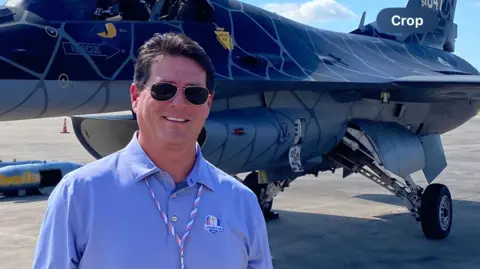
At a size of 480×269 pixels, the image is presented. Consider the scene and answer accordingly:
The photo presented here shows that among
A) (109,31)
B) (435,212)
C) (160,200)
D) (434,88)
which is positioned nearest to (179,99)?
(160,200)

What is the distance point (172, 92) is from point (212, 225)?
1.45 ft

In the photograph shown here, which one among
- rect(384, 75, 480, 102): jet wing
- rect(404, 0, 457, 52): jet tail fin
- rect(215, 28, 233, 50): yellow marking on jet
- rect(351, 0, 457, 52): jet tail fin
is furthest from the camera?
rect(404, 0, 457, 52): jet tail fin

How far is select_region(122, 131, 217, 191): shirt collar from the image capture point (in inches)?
79.1

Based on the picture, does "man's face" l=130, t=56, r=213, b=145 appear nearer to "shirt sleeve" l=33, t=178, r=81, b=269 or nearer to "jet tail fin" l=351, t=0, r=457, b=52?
"shirt sleeve" l=33, t=178, r=81, b=269

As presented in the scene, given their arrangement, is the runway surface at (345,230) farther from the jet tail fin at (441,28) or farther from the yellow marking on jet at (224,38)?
the jet tail fin at (441,28)

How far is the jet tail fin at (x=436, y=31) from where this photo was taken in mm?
11617

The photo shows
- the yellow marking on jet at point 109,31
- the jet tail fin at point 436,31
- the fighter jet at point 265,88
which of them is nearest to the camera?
the fighter jet at point 265,88

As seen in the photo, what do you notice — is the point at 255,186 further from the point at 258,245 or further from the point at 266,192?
the point at 258,245

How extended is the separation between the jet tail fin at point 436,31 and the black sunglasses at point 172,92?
390 inches

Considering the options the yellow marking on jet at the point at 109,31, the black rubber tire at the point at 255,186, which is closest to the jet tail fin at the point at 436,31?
the black rubber tire at the point at 255,186

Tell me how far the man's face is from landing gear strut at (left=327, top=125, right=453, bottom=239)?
731 cm

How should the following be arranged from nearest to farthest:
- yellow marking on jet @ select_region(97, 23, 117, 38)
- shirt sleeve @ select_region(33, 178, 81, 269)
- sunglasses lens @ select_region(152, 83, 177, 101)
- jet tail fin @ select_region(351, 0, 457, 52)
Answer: shirt sleeve @ select_region(33, 178, 81, 269), sunglasses lens @ select_region(152, 83, 177, 101), yellow marking on jet @ select_region(97, 23, 117, 38), jet tail fin @ select_region(351, 0, 457, 52)

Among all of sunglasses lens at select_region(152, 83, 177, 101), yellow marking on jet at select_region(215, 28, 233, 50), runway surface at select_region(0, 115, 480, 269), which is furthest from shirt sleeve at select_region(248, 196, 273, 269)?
runway surface at select_region(0, 115, 480, 269)

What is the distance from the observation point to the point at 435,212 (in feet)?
30.7
